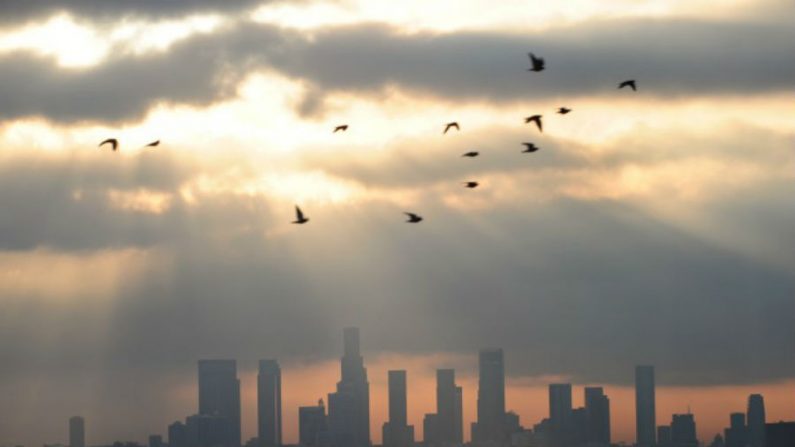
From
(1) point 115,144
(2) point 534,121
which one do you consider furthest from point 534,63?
(1) point 115,144

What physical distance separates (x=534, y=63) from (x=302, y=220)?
82.8 ft

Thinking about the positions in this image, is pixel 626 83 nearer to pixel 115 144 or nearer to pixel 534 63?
pixel 534 63

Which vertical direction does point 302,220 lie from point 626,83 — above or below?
below

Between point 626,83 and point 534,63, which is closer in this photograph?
→ point 534,63

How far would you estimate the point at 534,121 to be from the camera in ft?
543

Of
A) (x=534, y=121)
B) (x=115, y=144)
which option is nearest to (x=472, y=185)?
(x=534, y=121)

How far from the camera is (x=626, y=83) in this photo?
17075cm

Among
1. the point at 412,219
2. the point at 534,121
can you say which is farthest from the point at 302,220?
the point at 534,121

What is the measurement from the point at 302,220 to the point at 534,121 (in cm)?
2052

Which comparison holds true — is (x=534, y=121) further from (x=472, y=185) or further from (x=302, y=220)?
(x=302, y=220)

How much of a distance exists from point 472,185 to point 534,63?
13592 mm

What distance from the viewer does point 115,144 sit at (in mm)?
166250

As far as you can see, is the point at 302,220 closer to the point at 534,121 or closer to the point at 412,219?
the point at 412,219

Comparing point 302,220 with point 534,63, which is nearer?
point 534,63
